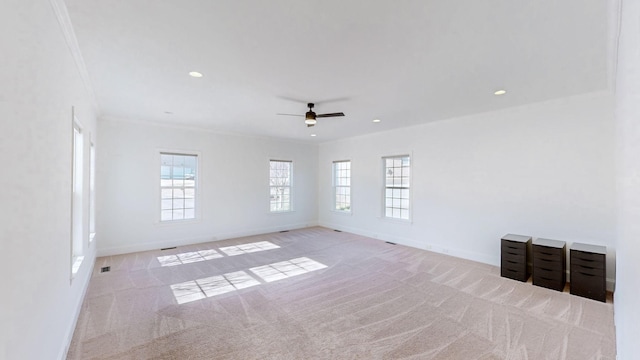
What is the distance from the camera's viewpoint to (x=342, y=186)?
792 centimetres

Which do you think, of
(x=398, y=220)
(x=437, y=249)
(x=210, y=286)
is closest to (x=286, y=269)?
(x=210, y=286)

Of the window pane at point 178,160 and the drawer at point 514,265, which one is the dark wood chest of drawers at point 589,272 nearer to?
the drawer at point 514,265

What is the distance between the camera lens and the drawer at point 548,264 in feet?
11.9

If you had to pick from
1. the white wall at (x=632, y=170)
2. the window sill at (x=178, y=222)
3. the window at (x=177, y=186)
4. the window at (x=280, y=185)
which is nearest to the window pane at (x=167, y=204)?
the window at (x=177, y=186)

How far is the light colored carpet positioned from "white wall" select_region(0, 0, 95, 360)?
2.56 feet

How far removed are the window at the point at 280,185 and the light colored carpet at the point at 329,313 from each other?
9.92ft

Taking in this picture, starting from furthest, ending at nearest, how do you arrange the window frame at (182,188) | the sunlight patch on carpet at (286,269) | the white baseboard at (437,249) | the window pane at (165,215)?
1. the window pane at (165,215)
2. the window frame at (182,188)
3. the white baseboard at (437,249)
4. the sunlight patch on carpet at (286,269)

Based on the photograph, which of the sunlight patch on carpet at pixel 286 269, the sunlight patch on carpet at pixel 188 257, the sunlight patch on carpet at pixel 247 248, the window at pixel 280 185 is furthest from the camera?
the window at pixel 280 185

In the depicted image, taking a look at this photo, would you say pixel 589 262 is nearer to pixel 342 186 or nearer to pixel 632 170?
pixel 632 170

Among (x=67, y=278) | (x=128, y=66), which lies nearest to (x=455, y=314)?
(x=67, y=278)

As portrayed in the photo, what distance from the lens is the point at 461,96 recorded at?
12.7 ft

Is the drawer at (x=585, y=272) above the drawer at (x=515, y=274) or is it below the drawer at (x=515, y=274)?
above

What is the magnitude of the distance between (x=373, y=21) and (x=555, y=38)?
65.1 inches

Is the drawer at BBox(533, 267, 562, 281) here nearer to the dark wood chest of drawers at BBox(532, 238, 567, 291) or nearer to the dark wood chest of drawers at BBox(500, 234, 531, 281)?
the dark wood chest of drawers at BBox(532, 238, 567, 291)
